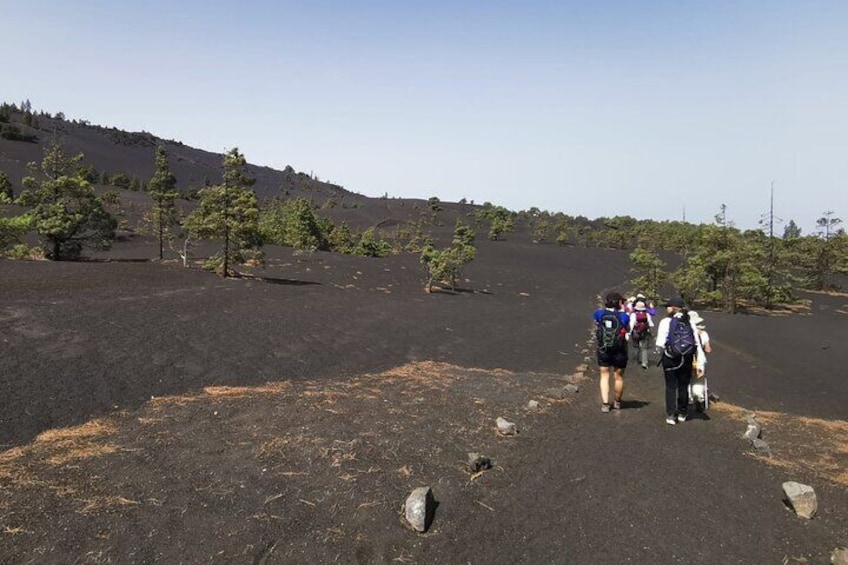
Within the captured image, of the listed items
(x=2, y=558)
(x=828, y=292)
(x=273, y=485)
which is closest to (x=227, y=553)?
(x=273, y=485)

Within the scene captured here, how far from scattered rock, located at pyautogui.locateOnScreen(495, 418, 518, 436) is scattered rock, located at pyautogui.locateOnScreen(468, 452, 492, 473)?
127 cm

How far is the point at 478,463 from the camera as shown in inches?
269

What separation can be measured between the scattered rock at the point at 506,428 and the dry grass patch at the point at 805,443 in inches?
144

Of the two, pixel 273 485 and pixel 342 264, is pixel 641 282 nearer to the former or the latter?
pixel 342 264

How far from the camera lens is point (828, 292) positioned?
5456 cm

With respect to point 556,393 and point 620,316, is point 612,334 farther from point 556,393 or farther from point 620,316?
point 556,393

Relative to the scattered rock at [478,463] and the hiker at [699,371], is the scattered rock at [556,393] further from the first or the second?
the scattered rock at [478,463]

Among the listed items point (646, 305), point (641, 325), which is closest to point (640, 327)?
point (641, 325)

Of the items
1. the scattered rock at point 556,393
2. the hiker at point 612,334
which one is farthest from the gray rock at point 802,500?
the scattered rock at point 556,393

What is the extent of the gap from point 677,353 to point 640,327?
429 centimetres

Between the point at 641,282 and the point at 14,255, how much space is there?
4318 cm

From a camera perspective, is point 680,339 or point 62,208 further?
point 62,208

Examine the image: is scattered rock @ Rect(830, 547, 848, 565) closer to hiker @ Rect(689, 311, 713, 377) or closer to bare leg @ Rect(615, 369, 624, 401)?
hiker @ Rect(689, 311, 713, 377)

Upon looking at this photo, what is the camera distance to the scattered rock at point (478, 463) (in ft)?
22.2
